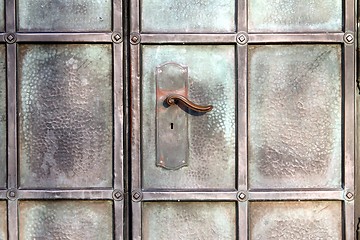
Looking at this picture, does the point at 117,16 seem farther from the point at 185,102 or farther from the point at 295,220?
the point at 295,220

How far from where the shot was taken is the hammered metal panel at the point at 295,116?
1.57 meters

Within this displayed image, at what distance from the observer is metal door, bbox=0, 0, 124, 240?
1.57 meters

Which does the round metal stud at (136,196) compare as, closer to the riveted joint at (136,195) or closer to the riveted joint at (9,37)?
the riveted joint at (136,195)

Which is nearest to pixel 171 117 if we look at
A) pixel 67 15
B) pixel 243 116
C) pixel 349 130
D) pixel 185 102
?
pixel 185 102

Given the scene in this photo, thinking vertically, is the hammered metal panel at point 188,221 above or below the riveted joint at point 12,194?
below

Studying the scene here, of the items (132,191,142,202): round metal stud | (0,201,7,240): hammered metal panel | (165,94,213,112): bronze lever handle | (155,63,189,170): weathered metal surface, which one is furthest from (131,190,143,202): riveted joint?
(0,201,7,240): hammered metal panel

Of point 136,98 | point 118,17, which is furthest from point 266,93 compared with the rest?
point 118,17

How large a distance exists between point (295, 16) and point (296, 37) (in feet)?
0.22

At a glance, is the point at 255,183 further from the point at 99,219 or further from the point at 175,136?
the point at 99,219

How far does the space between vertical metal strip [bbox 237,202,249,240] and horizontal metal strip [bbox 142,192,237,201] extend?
3 cm

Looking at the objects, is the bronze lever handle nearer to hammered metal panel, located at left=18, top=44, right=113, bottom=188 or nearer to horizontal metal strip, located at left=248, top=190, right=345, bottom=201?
hammered metal panel, located at left=18, top=44, right=113, bottom=188

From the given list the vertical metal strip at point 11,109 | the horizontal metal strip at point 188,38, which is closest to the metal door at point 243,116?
the horizontal metal strip at point 188,38

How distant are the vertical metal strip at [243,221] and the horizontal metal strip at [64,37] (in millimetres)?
658

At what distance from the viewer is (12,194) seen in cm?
157
